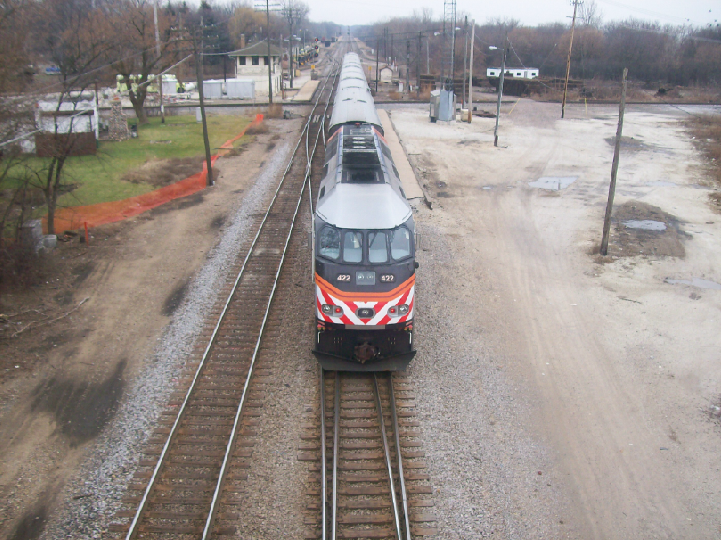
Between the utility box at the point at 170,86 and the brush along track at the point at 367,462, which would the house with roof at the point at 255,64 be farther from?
the brush along track at the point at 367,462

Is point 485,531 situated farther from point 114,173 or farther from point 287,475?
point 114,173

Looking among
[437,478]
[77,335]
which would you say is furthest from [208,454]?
[77,335]

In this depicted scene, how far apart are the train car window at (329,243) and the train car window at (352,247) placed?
17cm

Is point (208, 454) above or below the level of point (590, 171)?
below

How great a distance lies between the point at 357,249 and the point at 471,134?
32.8 m

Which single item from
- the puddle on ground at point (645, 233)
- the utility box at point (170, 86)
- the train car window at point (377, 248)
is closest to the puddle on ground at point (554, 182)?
the puddle on ground at point (645, 233)

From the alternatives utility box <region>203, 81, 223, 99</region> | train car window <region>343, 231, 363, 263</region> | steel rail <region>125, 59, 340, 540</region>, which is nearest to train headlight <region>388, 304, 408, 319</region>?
Answer: train car window <region>343, 231, 363, 263</region>

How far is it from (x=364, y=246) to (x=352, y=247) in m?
0.25

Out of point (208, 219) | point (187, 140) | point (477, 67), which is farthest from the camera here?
point (477, 67)

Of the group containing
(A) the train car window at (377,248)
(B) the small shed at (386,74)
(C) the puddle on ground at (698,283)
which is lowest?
(C) the puddle on ground at (698,283)

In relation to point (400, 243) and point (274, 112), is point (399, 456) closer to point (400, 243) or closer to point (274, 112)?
point (400, 243)

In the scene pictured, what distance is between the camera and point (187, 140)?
3769 centimetres

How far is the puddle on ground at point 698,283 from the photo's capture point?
60.0 feet

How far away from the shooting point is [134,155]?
33.4 metres
